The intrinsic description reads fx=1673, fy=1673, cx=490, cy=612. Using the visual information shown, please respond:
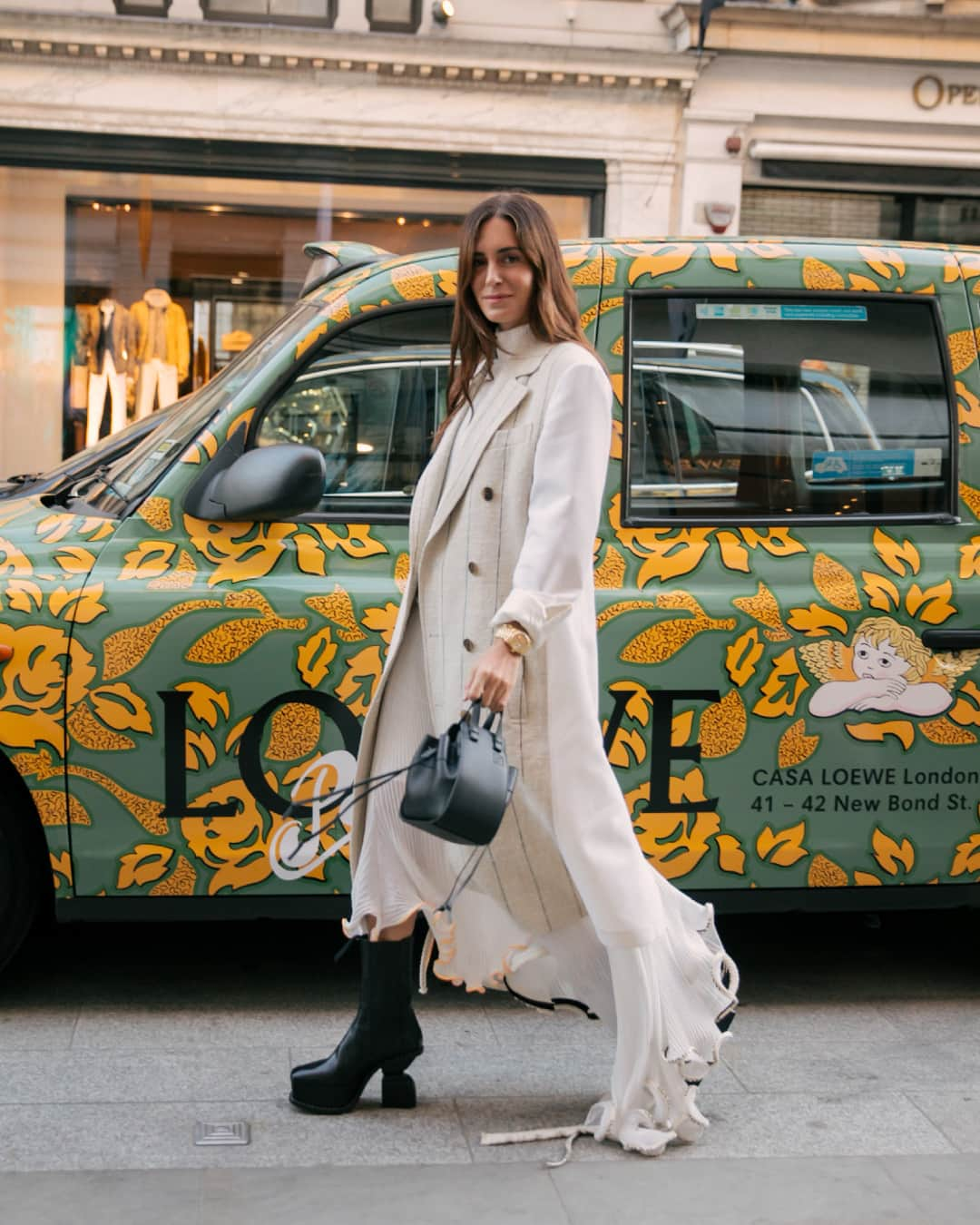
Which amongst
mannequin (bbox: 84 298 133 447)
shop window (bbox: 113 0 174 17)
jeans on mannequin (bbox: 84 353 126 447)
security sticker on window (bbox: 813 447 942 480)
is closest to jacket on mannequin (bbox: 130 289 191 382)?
mannequin (bbox: 84 298 133 447)

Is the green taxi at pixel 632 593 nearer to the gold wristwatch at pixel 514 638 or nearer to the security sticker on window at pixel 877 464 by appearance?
the security sticker on window at pixel 877 464

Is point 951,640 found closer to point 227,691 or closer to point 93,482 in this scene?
point 227,691

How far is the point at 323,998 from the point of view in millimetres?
4469

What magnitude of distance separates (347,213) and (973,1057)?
1088 cm

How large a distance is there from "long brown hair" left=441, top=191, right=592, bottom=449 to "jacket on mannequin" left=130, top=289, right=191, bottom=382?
419 inches

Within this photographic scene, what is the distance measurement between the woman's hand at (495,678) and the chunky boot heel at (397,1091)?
1046mm

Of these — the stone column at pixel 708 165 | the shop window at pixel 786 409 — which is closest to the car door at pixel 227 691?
the shop window at pixel 786 409

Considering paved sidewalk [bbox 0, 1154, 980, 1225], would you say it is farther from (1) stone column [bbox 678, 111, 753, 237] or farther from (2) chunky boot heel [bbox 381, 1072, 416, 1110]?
(1) stone column [bbox 678, 111, 753, 237]

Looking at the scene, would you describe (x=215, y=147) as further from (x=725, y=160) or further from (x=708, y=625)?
(x=708, y=625)

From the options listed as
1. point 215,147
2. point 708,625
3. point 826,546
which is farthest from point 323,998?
point 215,147

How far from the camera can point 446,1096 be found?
3.77m

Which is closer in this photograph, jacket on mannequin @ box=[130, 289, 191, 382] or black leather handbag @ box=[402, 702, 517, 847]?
black leather handbag @ box=[402, 702, 517, 847]

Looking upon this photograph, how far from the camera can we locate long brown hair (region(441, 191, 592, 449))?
330 centimetres

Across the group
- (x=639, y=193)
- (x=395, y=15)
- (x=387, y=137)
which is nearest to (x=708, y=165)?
(x=639, y=193)
